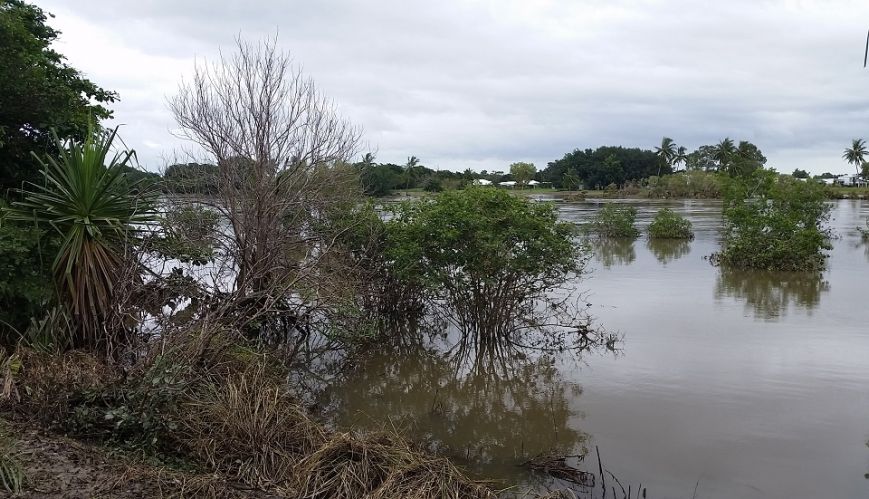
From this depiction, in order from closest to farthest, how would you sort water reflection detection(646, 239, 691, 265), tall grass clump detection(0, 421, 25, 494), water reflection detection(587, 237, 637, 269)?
tall grass clump detection(0, 421, 25, 494) < water reflection detection(587, 237, 637, 269) < water reflection detection(646, 239, 691, 265)

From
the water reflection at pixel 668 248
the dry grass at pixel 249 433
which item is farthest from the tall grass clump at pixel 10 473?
the water reflection at pixel 668 248

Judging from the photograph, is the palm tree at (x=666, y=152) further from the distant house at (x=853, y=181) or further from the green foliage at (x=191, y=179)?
the green foliage at (x=191, y=179)

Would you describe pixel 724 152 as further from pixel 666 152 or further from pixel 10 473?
pixel 10 473

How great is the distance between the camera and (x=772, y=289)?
15.2 meters

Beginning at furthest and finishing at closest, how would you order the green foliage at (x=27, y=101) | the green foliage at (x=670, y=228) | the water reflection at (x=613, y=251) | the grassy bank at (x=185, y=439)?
1. the green foliage at (x=670, y=228)
2. the water reflection at (x=613, y=251)
3. the green foliage at (x=27, y=101)
4. the grassy bank at (x=185, y=439)

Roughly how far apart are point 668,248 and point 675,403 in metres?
17.4

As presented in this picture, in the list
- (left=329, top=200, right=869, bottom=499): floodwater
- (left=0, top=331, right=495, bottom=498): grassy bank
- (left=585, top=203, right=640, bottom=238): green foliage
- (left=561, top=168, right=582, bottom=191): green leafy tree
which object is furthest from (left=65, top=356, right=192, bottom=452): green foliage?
(left=561, top=168, right=582, bottom=191): green leafy tree

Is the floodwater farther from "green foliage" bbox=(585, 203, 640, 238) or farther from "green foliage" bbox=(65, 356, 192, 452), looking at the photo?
"green foliage" bbox=(585, 203, 640, 238)

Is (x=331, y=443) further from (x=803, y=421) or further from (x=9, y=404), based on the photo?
(x=803, y=421)

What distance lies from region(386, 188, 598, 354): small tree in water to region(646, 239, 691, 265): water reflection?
1101cm

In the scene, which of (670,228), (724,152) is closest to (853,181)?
(724,152)

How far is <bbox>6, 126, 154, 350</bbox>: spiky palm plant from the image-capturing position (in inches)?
275

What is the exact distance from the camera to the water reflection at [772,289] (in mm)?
13060

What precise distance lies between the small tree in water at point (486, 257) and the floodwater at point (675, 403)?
34.2 inches
